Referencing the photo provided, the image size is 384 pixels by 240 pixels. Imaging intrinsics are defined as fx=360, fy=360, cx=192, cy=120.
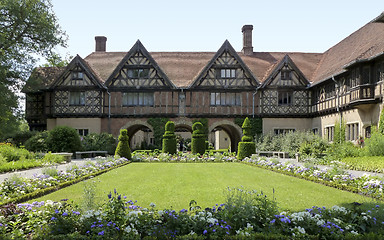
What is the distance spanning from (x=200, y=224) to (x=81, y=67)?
28.5 metres

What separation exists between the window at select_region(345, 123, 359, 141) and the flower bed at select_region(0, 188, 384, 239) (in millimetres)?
18936

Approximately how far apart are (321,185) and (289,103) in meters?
21.2

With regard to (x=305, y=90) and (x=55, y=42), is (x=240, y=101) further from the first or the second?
(x=55, y=42)

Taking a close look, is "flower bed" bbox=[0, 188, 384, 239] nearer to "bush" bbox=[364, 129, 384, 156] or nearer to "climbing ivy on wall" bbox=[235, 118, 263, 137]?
"bush" bbox=[364, 129, 384, 156]

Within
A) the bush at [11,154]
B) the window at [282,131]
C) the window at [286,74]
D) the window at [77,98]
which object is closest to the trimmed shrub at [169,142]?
the window at [77,98]

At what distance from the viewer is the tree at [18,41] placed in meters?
29.7

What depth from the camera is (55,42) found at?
3391 centimetres

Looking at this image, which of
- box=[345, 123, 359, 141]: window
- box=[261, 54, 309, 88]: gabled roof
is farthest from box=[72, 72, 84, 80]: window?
box=[345, 123, 359, 141]: window

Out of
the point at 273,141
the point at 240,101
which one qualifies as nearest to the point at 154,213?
the point at 273,141

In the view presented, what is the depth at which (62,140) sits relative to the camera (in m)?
25.8

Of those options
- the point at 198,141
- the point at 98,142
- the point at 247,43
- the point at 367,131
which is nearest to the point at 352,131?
the point at 367,131

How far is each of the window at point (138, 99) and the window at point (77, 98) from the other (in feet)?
12.2

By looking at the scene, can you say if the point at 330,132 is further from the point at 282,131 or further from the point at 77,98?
the point at 77,98

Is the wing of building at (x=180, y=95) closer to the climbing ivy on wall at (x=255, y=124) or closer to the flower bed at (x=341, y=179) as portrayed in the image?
the climbing ivy on wall at (x=255, y=124)
